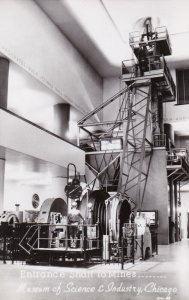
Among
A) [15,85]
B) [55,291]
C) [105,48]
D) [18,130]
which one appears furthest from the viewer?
[105,48]

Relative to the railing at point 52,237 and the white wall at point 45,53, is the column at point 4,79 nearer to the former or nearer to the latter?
the white wall at point 45,53

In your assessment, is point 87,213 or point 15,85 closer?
point 87,213

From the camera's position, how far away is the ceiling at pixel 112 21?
20.8m

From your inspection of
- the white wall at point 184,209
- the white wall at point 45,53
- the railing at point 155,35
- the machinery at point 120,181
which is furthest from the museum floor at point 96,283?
the white wall at point 184,209

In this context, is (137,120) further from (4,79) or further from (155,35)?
(4,79)

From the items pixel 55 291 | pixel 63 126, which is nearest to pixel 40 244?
pixel 55 291

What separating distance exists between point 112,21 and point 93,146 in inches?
301

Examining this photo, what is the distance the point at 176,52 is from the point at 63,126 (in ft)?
30.7

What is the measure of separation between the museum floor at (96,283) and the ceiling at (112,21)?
1493 centimetres

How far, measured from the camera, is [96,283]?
281 inches

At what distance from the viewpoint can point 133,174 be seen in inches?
863

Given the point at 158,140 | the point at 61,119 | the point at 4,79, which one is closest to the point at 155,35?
the point at 158,140

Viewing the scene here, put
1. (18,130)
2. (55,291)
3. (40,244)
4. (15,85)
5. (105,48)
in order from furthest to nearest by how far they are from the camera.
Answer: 1. (105,48)
2. (15,85)
3. (18,130)
4. (40,244)
5. (55,291)

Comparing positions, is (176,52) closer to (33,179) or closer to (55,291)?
(33,179)
